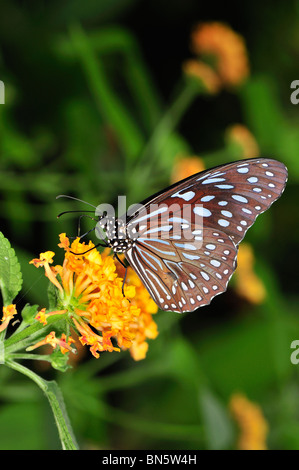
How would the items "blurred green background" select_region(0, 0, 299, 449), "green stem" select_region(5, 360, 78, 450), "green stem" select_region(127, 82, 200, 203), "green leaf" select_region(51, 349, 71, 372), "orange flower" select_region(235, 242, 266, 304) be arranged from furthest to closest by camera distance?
"orange flower" select_region(235, 242, 266, 304)
"green stem" select_region(127, 82, 200, 203)
"blurred green background" select_region(0, 0, 299, 449)
"green leaf" select_region(51, 349, 71, 372)
"green stem" select_region(5, 360, 78, 450)

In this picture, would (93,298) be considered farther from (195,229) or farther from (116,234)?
(195,229)

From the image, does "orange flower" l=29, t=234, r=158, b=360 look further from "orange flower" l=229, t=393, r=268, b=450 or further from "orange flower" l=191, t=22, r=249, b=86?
"orange flower" l=191, t=22, r=249, b=86

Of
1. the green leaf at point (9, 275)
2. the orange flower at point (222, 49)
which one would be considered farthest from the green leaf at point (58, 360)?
the orange flower at point (222, 49)

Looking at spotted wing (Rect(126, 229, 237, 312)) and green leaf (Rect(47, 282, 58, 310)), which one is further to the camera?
spotted wing (Rect(126, 229, 237, 312))

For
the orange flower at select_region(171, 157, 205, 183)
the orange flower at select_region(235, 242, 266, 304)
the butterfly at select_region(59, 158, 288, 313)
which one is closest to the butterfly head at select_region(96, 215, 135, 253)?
the butterfly at select_region(59, 158, 288, 313)

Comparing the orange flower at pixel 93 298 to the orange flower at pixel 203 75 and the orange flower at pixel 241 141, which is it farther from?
the orange flower at pixel 203 75
